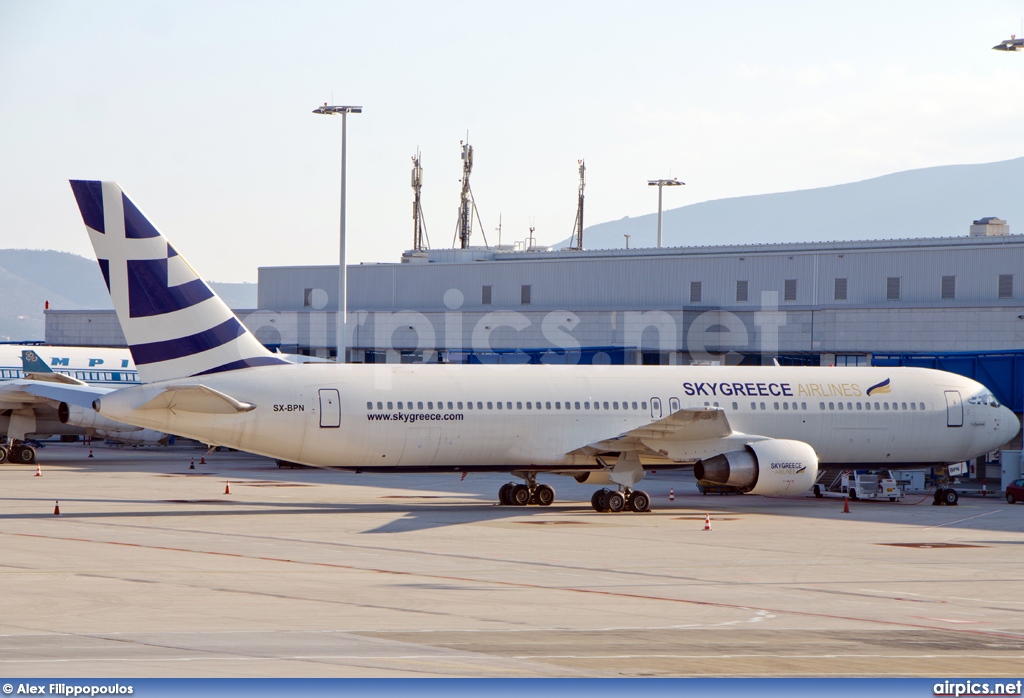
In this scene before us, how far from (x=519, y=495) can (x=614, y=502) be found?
9.77ft

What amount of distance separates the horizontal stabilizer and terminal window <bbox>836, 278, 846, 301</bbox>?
107 feet

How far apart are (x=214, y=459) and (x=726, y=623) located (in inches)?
1722

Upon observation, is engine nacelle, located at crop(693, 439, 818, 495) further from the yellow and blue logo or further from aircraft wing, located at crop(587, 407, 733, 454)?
the yellow and blue logo

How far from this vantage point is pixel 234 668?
1328 cm

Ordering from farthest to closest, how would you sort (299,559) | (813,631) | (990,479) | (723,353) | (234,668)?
(723,353) < (990,479) < (299,559) < (813,631) < (234,668)

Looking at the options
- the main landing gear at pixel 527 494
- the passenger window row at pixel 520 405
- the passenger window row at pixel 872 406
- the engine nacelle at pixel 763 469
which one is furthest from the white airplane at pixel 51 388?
the passenger window row at pixel 872 406

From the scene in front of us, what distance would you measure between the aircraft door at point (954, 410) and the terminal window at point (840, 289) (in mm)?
16914

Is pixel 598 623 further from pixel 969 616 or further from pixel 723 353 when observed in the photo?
pixel 723 353

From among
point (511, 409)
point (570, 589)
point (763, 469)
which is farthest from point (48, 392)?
point (570, 589)

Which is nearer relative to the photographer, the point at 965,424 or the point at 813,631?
the point at 813,631

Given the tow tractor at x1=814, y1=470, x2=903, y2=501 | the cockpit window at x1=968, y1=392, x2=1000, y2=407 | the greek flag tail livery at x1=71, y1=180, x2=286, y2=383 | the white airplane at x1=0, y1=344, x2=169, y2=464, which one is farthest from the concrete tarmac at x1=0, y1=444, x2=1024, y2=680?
the white airplane at x1=0, y1=344, x2=169, y2=464

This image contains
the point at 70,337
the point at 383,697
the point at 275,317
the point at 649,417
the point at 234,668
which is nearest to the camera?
the point at 383,697

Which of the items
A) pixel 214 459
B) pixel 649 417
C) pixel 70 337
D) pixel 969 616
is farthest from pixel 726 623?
pixel 70 337

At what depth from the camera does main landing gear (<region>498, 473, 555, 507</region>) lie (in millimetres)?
35938
